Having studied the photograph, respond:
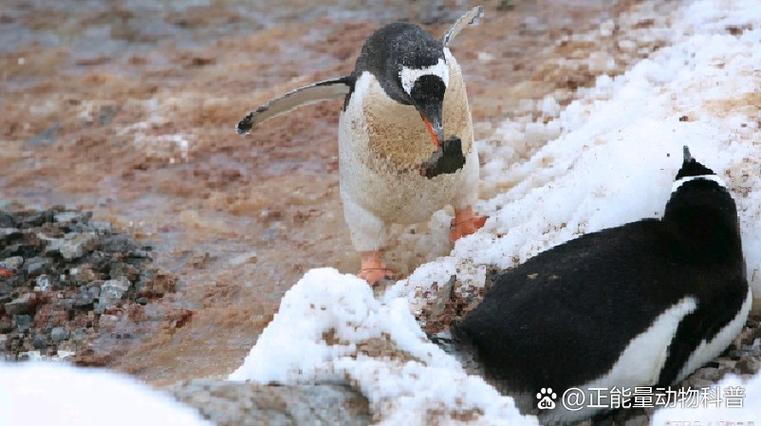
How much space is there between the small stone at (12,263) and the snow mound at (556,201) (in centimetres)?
179

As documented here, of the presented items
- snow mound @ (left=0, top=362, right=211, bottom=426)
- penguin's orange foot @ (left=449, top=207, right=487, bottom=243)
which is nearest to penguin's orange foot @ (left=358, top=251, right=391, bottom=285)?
penguin's orange foot @ (left=449, top=207, right=487, bottom=243)

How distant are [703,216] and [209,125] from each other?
4036 mm

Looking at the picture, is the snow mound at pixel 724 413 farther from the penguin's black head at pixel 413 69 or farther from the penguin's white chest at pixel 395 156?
the penguin's white chest at pixel 395 156

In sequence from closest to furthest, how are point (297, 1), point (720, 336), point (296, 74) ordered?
1. point (720, 336)
2. point (296, 74)
3. point (297, 1)

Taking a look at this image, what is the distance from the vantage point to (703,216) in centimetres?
230

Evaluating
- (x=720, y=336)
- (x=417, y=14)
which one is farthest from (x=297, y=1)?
(x=720, y=336)

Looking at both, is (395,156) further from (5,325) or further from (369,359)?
(5,325)

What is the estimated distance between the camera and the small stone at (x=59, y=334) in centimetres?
341

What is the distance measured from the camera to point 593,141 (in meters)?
3.71

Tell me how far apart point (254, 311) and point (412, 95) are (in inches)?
46.7

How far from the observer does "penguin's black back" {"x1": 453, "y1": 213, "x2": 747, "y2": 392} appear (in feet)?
6.60

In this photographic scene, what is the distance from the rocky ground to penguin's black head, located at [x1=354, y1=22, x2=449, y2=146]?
4.76ft

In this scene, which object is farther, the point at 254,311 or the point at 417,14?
the point at 417,14

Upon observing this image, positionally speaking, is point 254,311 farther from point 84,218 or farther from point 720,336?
point 720,336
